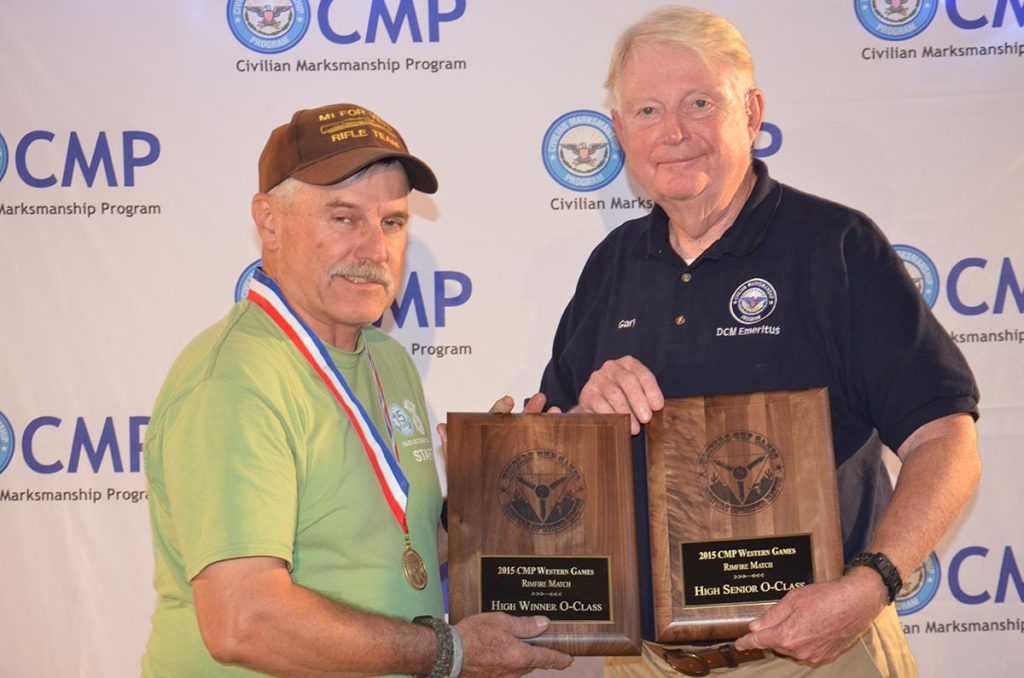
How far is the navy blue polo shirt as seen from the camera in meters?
2.29

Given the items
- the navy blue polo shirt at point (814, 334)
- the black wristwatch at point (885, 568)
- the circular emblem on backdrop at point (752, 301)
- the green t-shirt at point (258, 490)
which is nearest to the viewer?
the green t-shirt at point (258, 490)

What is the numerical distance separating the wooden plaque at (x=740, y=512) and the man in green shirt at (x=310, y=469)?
31cm

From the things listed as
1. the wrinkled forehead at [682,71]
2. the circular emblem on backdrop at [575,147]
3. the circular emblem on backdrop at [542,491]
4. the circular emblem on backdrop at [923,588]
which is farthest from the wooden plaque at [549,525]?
the circular emblem on backdrop at [923,588]

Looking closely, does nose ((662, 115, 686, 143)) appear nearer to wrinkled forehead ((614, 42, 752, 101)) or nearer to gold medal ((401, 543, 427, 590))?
wrinkled forehead ((614, 42, 752, 101))

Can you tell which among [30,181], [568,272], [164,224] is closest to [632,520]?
[568,272]

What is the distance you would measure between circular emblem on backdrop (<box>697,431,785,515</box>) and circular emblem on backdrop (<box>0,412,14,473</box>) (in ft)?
8.37

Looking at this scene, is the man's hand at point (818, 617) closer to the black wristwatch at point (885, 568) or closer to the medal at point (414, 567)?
the black wristwatch at point (885, 568)

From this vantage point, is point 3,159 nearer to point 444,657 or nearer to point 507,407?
point 507,407

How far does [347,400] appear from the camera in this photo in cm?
225

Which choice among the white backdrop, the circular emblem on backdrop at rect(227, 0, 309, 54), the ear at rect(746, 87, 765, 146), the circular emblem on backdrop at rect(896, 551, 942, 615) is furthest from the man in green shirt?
the circular emblem on backdrop at rect(896, 551, 942, 615)

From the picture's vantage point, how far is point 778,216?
8.25 feet

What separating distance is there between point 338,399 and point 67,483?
72.2 inches

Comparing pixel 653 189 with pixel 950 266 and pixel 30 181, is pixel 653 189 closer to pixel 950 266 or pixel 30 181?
pixel 950 266

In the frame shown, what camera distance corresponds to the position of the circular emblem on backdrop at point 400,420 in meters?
2.44
